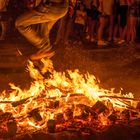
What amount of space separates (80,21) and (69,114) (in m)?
7.49

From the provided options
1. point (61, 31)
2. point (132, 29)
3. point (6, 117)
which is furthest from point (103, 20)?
point (6, 117)

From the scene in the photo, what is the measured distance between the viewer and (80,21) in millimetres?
14211

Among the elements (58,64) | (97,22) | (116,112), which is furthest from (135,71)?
(116,112)

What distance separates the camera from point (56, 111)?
7145mm

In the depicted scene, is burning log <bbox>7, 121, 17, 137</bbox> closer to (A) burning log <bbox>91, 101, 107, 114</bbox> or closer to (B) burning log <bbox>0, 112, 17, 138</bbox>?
(B) burning log <bbox>0, 112, 17, 138</bbox>

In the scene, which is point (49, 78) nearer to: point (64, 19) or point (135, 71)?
point (135, 71)

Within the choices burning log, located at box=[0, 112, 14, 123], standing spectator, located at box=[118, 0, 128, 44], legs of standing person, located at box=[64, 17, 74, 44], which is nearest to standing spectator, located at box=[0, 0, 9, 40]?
legs of standing person, located at box=[64, 17, 74, 44]

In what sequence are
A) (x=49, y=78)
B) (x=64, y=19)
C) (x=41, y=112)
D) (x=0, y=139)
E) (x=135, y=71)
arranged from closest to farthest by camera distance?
1. (x=0, y=139)
2. (x=41, y=112)
3. (x=49, y=78)
4. (x=135, y=71)
5. (x=64, y=19)

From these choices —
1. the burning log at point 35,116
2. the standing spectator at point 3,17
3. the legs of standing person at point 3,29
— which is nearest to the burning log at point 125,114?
the burning log at point 35,116

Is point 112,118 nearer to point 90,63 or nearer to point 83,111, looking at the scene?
point 83,111

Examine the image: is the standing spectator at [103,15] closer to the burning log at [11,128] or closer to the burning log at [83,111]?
the burning log at [83,111]

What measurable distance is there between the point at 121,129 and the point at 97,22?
7752mm

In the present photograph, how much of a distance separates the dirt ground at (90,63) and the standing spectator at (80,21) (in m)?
0.89

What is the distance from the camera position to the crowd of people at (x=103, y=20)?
44.7 feet
